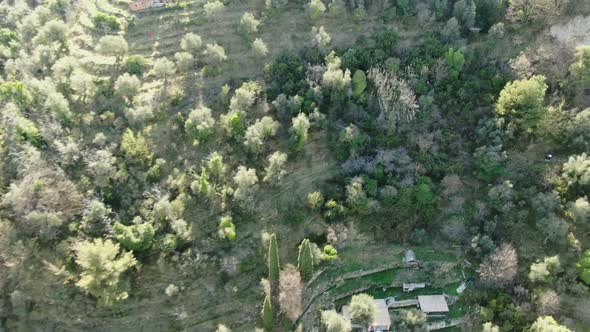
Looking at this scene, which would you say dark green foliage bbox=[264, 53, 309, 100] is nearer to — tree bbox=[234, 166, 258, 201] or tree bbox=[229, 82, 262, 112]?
tree bbox=[229, 82, 262, 112]

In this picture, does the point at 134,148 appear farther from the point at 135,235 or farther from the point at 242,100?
the point at 242,100

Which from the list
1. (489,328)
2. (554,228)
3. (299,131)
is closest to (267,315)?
(299,131)

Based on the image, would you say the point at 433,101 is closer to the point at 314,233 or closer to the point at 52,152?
the point at 314,233

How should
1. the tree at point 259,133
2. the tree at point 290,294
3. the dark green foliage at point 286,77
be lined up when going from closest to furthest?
the tree at point 290,294 → the tree at point 259,133 → the dark green foliage at point 286,77

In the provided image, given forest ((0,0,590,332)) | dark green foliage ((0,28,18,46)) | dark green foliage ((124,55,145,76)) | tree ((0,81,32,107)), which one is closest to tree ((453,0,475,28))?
forest ((0,0,590,332))

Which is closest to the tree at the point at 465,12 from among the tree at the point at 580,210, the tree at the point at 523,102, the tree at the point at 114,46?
the tree at the point at 523,102

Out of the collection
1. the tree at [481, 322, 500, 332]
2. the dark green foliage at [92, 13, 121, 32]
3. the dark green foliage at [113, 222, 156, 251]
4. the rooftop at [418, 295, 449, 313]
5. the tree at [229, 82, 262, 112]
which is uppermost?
the dark green foliage at [92, 13, 121, 32]

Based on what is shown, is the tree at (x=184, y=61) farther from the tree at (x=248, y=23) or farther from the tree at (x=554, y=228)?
the tree at (x=554, y=228)
